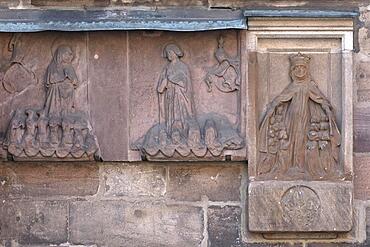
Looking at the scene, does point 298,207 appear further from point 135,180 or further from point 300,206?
point 135,180

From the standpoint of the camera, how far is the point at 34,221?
612 cm

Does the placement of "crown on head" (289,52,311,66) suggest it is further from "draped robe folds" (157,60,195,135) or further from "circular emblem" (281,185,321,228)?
"circular emblem" (281,185,321,228)

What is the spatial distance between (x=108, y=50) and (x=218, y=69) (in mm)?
644

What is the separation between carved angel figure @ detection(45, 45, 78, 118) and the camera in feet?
19.7

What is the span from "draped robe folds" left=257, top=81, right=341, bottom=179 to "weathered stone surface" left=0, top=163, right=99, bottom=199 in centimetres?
100

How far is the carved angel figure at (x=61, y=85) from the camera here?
601cm

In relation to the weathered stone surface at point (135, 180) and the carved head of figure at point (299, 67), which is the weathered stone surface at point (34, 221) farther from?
the carved head of figure at point (299, 67)

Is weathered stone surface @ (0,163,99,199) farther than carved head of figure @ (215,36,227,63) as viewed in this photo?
Yes

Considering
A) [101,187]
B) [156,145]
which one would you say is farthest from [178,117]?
[101,187]

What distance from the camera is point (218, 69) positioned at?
6004mm

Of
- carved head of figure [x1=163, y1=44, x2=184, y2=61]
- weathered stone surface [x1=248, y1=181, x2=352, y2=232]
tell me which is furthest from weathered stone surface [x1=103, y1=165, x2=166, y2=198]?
carved head of figure [x1=163, y1=44, x2=184, y2=61]

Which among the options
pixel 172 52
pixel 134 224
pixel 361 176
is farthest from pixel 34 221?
pixel 361 176

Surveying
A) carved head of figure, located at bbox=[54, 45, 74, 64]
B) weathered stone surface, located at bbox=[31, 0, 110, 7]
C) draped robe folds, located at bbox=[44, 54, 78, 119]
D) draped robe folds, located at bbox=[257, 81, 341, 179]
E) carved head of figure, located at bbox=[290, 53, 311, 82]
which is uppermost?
weathered stone surface, located at bbox=[31, 0, 110, 7]

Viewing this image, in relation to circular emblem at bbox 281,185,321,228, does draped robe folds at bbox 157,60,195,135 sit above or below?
above
